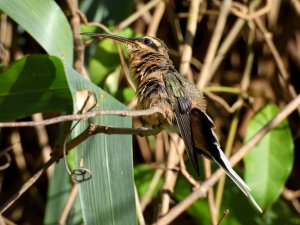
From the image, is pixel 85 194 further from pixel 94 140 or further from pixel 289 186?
pixel 289 186

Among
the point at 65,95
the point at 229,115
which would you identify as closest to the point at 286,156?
the point at 229,115

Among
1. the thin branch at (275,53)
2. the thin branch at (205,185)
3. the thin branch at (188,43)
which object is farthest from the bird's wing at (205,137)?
the thin branch at (275,53)

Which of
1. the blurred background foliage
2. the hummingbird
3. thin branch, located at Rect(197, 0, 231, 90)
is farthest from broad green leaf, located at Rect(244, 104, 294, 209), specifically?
the hummingbird

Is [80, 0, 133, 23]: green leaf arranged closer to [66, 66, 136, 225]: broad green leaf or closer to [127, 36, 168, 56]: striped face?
[127, 36, 168, 56]: striped face

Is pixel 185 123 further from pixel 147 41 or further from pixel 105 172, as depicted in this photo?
pixel 147 41

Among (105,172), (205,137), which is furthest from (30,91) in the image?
(205,137)

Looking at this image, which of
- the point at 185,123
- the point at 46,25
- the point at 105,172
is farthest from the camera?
the point at 46,25
